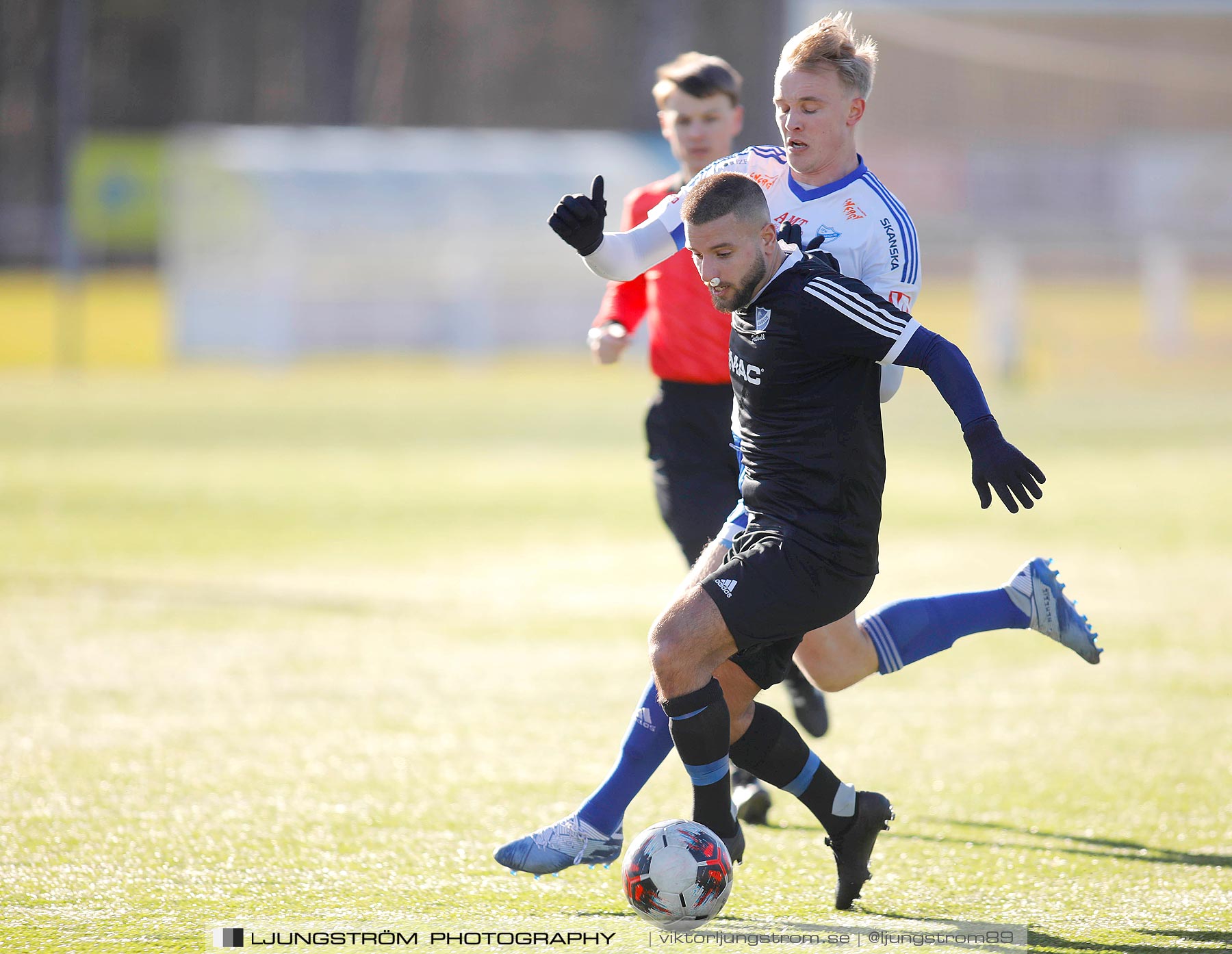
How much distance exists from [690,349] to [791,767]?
5.22 feet

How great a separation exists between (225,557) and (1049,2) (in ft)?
60.5

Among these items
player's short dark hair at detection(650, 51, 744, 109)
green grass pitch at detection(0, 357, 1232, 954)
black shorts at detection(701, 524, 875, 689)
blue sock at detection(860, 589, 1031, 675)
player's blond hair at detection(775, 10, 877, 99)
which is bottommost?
green grass pitch at detection(0, 357, 1232, 954)

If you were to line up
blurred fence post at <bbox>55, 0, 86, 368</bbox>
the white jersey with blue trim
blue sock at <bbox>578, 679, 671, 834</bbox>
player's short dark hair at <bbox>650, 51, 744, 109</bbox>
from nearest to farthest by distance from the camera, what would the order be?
1. the white jersey with blue trim
2. blue sock at <bbox>578, 679, 671, 834</bbox>
3. player's short dark hair at <bbox>650, 51, 744, 109</bbox>
4. blurred fence post at <bbox>55, 0, 86, 368</bbox>

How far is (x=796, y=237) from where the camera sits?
401 cm

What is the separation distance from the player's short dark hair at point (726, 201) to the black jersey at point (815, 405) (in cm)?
18

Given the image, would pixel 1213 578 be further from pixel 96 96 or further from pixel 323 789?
pixel 96 96

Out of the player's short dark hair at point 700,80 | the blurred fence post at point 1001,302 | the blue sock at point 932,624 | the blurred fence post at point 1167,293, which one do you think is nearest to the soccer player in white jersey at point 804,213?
the blue sock at point 932,624

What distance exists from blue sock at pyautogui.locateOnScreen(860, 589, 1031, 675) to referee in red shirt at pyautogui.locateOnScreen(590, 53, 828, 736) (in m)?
0.79

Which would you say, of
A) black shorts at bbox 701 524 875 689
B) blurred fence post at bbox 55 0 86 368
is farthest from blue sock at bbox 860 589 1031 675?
blurred fence post at bbox 55 0 86 368

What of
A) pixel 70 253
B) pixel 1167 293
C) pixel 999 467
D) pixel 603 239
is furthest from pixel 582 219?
pixel 70 253

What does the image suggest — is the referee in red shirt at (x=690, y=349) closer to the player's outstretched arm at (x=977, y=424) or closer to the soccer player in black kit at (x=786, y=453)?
the soccer player in black kit at (x=786, y=453)

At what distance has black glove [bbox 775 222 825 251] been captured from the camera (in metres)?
4.00

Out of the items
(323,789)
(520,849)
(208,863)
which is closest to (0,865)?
(208,863)

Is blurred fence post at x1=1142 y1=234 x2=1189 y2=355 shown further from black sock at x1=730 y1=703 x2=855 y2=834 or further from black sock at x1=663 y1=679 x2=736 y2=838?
black sock at x1=663 y1=679 x2=736 y2=838
